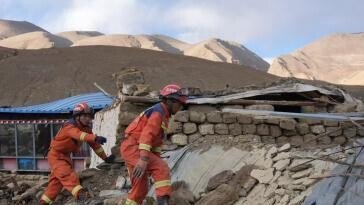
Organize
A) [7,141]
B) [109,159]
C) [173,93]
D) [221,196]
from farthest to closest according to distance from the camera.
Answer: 1. [7,141]
2. [109,159]
3. [221,196]
4. [173,93]

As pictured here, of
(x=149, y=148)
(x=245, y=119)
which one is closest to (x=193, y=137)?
(x=245, y=119)

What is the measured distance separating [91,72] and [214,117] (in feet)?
115

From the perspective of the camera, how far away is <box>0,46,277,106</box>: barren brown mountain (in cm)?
3994

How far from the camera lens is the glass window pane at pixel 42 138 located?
19.4 m

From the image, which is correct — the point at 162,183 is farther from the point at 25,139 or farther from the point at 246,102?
the point at 25,139

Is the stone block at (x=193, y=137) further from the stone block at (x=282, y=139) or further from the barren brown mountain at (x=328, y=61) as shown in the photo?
the barren brown mountain at (x=328, y=61)

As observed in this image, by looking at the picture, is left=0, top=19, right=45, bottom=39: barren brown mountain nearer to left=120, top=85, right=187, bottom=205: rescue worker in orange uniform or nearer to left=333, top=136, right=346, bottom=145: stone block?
left=333, top=136, right=346, bottom=145: stone block

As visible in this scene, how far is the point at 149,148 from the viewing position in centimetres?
611

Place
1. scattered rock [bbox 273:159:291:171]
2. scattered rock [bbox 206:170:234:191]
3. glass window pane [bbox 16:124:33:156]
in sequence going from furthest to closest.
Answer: glass window pane [bbox 16:124:33:156] → scattered rock [bbox 206:170:234:191] → scattered rock [bbox 273:159:291:171]

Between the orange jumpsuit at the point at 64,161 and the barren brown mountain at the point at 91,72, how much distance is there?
30591mm

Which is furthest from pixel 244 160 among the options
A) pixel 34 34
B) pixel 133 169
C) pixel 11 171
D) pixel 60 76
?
pixel 34 34

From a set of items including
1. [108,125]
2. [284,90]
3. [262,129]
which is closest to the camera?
[262,129]

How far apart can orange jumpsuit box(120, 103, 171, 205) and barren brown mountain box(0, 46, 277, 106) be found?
32279 mm

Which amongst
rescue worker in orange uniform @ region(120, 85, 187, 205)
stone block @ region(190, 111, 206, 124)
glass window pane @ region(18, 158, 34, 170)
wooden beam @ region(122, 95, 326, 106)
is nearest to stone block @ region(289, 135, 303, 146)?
wooden beam @ region(122, 95, 326, 106)
